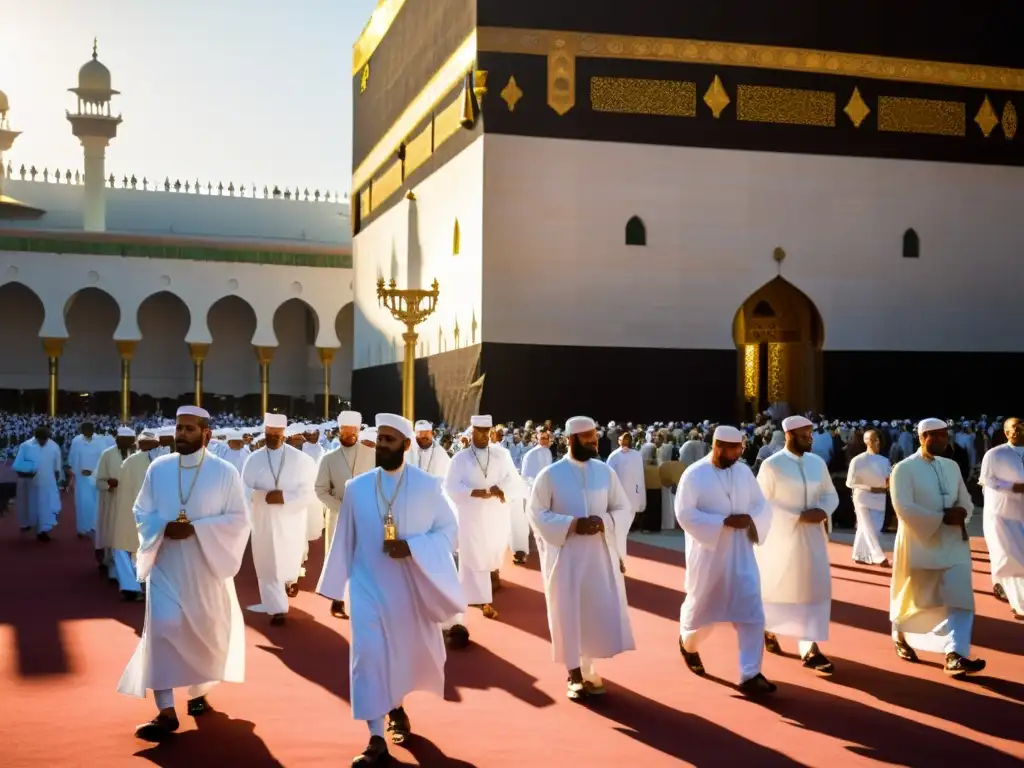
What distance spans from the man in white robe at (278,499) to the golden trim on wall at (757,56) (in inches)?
400

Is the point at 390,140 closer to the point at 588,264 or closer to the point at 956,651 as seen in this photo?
the point at 588,264

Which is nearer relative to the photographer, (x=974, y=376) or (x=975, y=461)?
(x=975, y=461)

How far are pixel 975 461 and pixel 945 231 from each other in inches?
156

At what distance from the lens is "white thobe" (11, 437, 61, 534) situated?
489 inches

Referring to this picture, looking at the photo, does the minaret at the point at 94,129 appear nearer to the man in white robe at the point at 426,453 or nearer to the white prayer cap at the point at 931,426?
the man in white robe at the point at 426,453

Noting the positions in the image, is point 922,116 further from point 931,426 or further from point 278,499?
point 278,499

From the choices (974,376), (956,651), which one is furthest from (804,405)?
(956,651)

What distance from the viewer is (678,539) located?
12375 millimetres

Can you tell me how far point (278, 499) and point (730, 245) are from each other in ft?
36.8

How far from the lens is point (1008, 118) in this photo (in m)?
19.0

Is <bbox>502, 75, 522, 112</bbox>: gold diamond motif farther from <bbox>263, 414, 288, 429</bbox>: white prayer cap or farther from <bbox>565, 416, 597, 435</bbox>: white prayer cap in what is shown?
<bbox>565, 416, 597, 435</bbox>: white prayer cap

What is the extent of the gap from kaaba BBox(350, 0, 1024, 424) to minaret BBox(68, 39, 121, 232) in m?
12.7

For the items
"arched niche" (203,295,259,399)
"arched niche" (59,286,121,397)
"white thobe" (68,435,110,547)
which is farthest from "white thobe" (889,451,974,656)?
"arched niche" (59,286,121,397)

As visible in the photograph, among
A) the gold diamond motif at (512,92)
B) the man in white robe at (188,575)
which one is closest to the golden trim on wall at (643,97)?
the gold diamond motif at (512,92)
